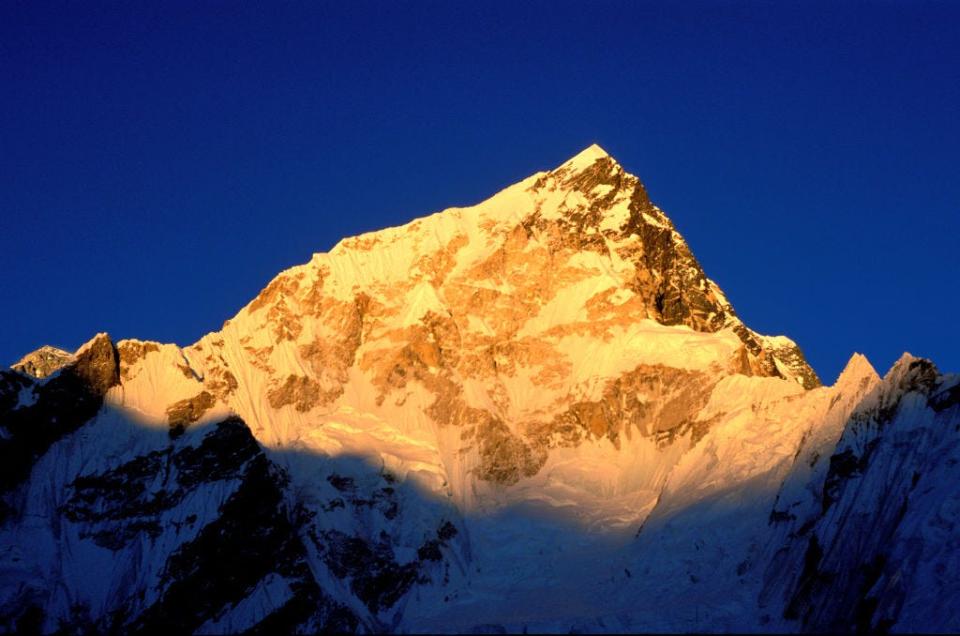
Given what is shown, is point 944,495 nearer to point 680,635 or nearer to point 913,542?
point 913,542

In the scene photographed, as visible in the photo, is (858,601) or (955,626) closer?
(955,626)

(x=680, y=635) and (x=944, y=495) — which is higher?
(x=944, y=495)

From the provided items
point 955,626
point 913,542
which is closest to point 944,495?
point 913,542

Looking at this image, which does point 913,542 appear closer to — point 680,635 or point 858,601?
point 858,601

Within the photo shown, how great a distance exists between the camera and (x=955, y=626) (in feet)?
591

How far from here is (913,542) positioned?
196 metres

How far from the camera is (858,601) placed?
198875 mm

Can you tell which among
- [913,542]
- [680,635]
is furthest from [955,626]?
[680,635]

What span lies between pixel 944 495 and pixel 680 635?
3059cm

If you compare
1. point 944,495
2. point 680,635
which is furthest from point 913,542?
point 680,635

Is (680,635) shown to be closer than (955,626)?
No

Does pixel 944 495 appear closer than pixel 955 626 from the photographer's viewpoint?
No

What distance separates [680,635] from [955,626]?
28.2 meters

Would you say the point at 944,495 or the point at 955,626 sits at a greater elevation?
the point at 944,495
